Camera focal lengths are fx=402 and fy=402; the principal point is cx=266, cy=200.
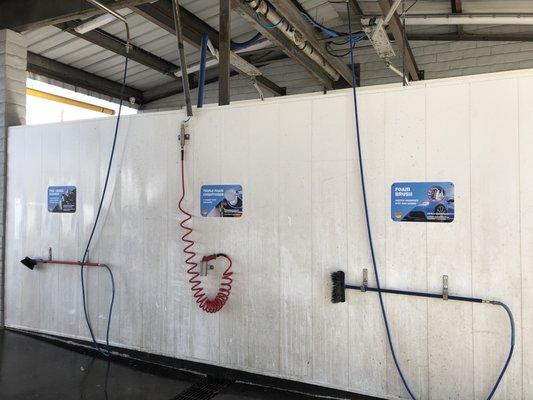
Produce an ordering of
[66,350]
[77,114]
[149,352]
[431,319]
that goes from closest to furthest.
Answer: [431,319] → [149,352] → [66,350] → [77,114]

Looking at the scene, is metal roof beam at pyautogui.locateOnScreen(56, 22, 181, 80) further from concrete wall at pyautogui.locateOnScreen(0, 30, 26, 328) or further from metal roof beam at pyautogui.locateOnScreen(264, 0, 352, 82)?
metal roof beam at pyautogui.locateOnScreen(264, 0, 352, 82)

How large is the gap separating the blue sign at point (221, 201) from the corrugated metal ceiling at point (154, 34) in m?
2.58

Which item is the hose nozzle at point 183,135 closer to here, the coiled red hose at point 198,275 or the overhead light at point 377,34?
the coiled red hose at point 198,275

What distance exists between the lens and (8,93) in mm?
3545

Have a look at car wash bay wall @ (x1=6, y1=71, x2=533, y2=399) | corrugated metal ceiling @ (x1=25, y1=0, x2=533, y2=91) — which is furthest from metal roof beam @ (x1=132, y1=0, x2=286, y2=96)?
car wash bay wall @ (x1=6, y1=71, x2=533, y2=399)

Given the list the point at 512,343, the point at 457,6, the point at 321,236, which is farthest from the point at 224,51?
the point at 457,6

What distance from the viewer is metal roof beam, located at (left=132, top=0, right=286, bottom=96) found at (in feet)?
12.2

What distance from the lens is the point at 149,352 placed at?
2.88 meters

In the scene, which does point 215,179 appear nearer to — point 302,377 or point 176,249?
point 176,249

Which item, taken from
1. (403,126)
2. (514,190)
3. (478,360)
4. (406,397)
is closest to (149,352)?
(406,397)

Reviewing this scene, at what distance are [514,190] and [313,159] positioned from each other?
3.51 ft

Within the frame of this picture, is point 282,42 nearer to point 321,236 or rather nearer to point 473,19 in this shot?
point 473,19

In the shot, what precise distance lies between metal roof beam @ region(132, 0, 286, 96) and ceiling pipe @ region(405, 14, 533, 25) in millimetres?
A: 2131

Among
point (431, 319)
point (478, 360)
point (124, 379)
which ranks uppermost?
point (431, 319)
